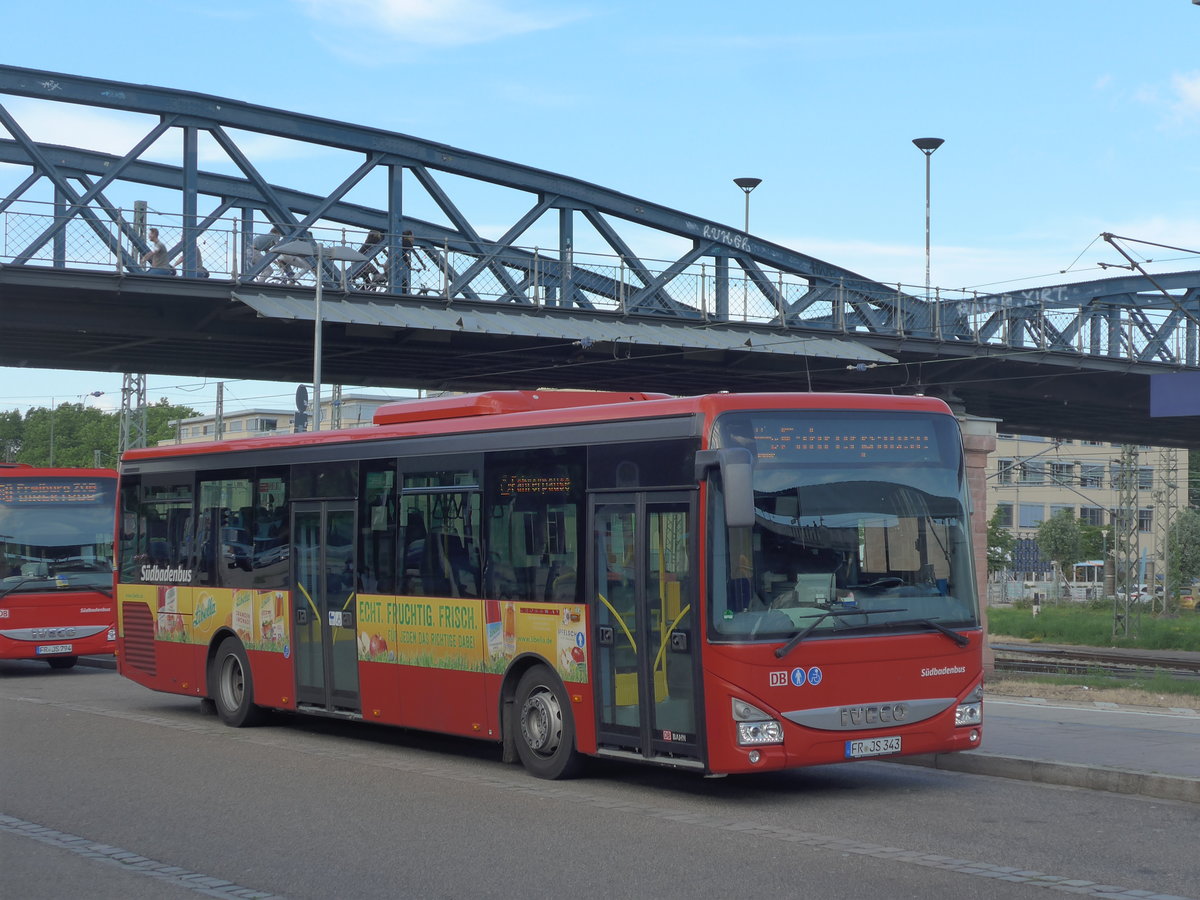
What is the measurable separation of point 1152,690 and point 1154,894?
13.8 metres

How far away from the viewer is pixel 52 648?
23969 mm

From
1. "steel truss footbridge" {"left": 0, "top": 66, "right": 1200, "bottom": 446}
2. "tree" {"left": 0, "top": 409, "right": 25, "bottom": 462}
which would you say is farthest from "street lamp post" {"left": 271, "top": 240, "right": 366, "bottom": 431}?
"tree" {"left": 0, "top": 409, "right": 25, "bottom": 462}

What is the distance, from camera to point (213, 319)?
101 ft

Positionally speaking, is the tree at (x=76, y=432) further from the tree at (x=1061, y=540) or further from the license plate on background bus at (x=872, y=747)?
the license plate on background bus at (x=872, y=747)

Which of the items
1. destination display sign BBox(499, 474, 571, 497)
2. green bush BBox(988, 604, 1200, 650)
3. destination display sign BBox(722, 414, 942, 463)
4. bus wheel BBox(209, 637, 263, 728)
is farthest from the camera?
green bush BBox(988, 604, 1200, 650)

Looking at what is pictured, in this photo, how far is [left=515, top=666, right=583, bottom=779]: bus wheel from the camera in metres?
11.9

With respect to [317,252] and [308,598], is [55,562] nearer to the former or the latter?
[317,252]

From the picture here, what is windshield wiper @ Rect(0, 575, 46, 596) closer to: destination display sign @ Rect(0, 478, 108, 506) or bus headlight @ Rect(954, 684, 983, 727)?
destination display sign @ Rect(0, 478, 108, 506)

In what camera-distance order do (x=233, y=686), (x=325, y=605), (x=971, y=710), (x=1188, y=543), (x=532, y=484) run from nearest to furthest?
(x=971, y=710), (x=532, y=484), (x=325, y=605), (x=233, y=686), (x=1188, y=543)

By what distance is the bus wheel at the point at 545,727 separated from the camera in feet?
39.2

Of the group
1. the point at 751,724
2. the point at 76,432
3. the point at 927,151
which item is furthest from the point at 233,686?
the point at 76,432

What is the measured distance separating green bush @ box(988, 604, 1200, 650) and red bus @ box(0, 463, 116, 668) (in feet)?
97.7

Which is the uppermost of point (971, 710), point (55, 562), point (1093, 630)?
point (55, 562)

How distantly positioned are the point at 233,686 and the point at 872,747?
812 centimetres
